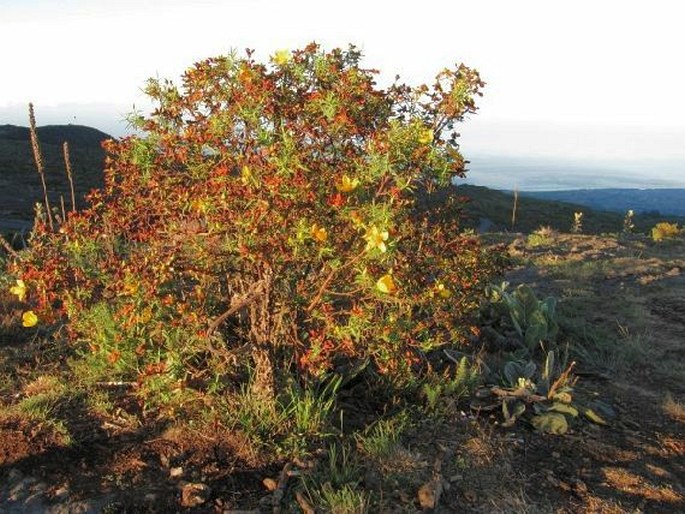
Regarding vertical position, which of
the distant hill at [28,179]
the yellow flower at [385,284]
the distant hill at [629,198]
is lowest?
the distant hill at [629,198]

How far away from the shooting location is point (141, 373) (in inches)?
125

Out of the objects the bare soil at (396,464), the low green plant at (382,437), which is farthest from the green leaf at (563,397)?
the low green plant at (382,437)

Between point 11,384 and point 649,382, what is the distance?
182 inches

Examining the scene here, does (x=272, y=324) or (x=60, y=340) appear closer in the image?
(x=272, y=324)

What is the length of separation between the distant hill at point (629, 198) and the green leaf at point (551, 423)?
500ft

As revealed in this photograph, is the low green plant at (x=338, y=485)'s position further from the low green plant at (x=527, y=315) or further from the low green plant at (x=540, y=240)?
the low green plant at (x=540, y=240)

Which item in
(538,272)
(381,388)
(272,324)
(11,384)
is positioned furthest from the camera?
(538,272)

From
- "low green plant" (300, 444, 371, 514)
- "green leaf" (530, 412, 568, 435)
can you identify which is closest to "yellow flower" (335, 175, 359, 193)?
"low green plant" (300, 444, 371, 514)

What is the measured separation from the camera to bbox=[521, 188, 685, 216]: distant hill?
155m

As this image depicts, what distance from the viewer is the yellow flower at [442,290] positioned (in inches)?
129

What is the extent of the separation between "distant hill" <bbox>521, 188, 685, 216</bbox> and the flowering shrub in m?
153

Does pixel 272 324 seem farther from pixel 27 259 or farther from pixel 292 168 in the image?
pixel 27 259

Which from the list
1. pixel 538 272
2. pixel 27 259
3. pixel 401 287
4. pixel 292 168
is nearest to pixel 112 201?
pixel 27 259

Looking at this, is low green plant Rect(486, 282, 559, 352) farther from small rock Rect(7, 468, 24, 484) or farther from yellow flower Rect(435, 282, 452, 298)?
small rock Rect(7, 468, 24, 484)
